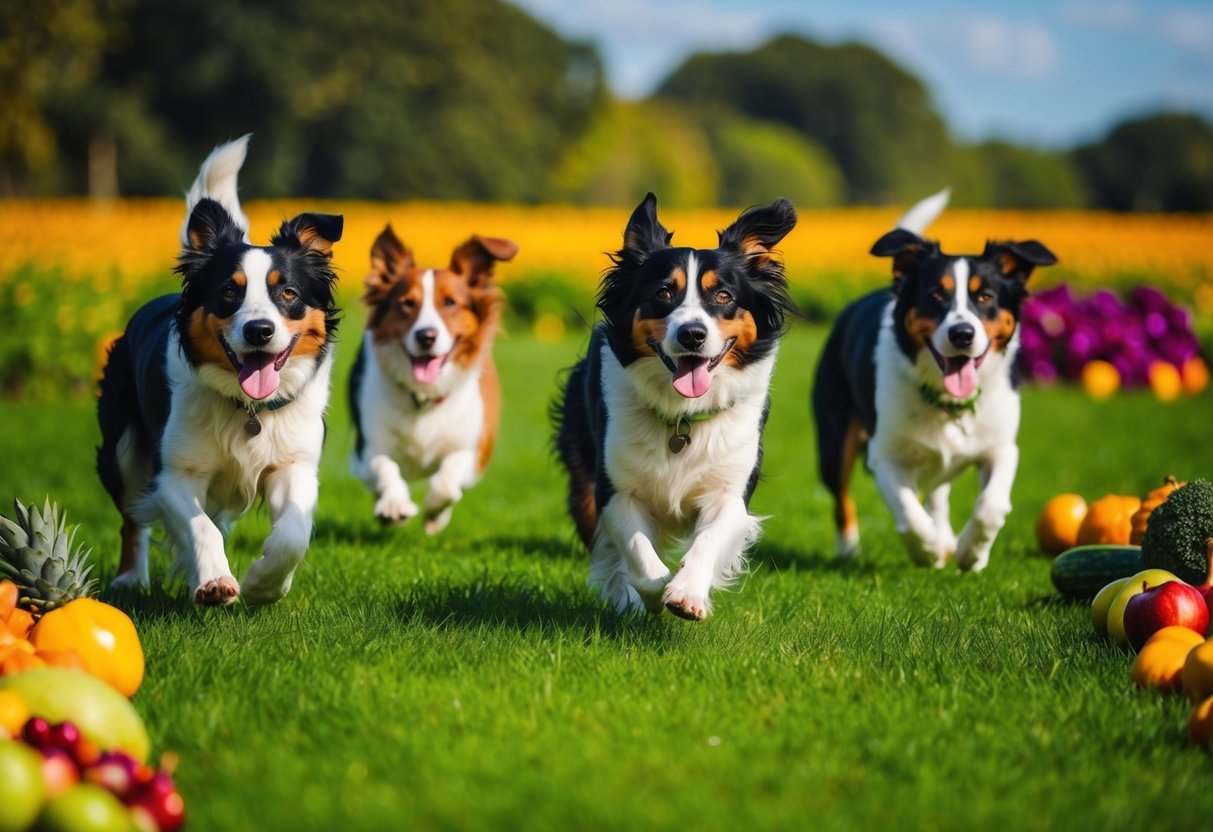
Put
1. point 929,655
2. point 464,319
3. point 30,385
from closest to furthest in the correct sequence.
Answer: point 929,655 < point 464,319 < point 30,385

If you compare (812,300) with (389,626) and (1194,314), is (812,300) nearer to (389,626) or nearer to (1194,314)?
(1194,314)

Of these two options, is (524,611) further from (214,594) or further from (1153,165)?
(1153,165)

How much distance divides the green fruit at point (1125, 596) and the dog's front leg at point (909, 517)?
1552 mm

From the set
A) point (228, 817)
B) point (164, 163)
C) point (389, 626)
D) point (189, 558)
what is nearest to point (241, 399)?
point (189, 558)

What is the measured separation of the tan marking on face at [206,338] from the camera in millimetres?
4891

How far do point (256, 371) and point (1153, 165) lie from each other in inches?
2548

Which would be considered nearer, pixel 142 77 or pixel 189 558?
pixel 189 558

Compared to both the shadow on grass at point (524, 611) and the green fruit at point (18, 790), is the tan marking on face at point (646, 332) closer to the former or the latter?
the shadow on grass at point (524, 611)

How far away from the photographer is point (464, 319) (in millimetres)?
7523

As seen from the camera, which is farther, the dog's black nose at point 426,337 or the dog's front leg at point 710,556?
the dog's black nose at point 426,337

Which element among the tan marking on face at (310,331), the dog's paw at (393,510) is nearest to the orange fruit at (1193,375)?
the dog's paw at (393,510)

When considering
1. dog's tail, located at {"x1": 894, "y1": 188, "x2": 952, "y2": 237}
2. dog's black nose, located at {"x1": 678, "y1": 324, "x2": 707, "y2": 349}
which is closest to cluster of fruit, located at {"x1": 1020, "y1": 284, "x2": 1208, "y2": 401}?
dog's tail, located at {"x1": 894, "y1": 188, "x2": 952, "y2": 237}

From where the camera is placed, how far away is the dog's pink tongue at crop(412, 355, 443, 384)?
23.8 ft

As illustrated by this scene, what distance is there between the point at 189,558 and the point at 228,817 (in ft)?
6.28
